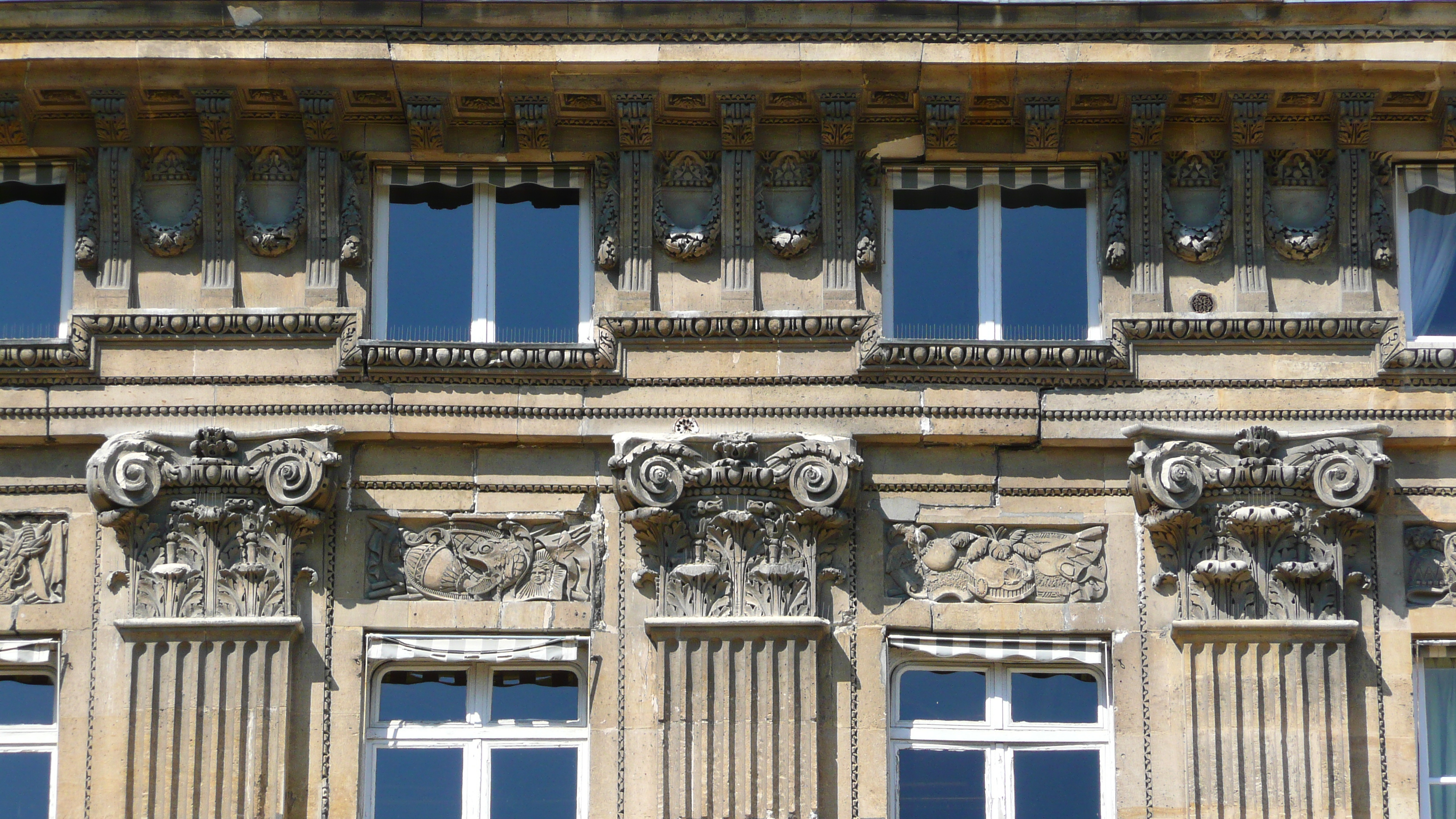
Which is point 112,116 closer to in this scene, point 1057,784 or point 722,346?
point 722,346

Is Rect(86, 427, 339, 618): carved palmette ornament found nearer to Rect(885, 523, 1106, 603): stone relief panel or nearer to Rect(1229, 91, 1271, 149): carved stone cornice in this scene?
Rect(885, 523, 1106, 603): stone relief panel

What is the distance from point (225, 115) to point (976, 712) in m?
6.35

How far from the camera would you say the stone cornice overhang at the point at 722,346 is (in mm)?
13984

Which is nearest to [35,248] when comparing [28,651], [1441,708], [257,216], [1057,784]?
[257,216]

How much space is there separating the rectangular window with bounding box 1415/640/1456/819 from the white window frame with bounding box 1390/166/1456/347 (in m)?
2.05

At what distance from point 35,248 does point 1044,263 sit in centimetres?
693

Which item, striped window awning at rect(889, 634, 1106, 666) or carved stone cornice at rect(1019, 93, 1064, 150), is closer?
striped window awning at rect(889, 634, 1106, 666)

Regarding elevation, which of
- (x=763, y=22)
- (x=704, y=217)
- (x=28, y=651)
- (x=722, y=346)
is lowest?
(x=28, y=651)

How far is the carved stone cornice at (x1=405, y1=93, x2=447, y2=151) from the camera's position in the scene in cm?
1417

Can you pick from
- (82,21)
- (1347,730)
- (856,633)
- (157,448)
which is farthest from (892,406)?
(82,21)

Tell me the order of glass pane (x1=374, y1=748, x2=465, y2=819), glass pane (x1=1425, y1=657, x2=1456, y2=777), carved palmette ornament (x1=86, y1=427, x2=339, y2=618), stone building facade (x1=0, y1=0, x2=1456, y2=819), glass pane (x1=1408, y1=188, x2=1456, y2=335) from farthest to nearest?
glass pane (x1=1408, y1=188, x2=1456, y2=335)
glass pane (x1=1425, y1=657, x2=1456, y2=777)
glass pane (x1=374, y1=748, x2=465, y2=819)
carved palmette ornament (x1=86, y1=427, x2=339, y2=618)
stone building facade (x1=0, y1=0, x2=1456, y2=819)

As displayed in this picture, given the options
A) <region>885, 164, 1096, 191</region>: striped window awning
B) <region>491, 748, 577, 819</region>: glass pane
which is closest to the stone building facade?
<region>491, 748, 577, 819</region>: glass pane

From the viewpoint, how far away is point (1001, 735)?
13.8 m

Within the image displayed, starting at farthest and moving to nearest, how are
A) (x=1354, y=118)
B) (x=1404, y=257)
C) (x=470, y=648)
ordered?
(x=1404, y=257) < (x=1354, y=118) < (x=470, y=648)
